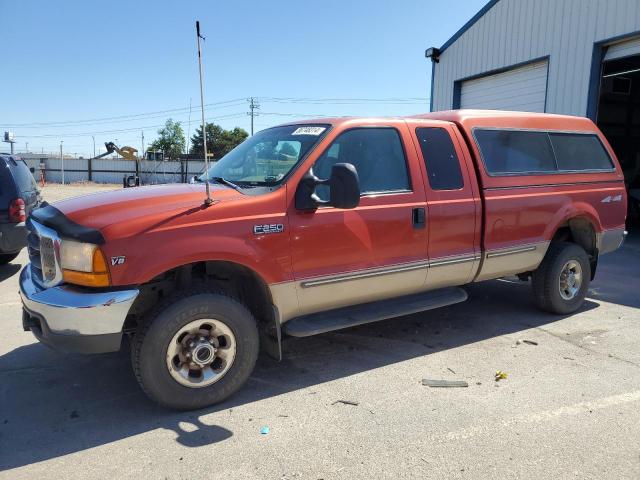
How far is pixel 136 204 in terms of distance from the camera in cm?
332

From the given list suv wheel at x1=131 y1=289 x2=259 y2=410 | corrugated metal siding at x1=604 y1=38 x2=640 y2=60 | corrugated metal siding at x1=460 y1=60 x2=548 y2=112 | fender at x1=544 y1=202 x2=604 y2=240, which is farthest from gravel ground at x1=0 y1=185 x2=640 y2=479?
corrugated metal siding at x1=460 y1=60 x2=548 y2=112

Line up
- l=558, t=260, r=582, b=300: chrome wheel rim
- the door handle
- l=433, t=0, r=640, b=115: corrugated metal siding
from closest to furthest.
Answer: the door handle → l=558, t=260, r=582, b=300: chrome wheel rim → l=433, t=0, r=640, b=115: corrugated metal siding

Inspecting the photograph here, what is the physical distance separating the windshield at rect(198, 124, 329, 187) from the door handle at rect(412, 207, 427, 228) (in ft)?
3.30

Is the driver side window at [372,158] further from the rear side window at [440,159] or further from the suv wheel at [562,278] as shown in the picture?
the suv wheel at [562,278]

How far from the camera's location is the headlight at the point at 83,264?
9.86 ft

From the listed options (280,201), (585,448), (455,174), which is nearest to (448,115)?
(455,174)

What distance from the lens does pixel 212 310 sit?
10.8 ft

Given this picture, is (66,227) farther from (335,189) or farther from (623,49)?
(623,49)

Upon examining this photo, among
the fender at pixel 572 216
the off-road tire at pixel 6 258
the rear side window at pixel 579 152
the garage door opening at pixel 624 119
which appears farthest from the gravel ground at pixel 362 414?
the garage door opening at pixel 624 119

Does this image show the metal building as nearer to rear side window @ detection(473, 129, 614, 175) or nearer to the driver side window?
rear side window @ detection(473, 129, 614, 175)

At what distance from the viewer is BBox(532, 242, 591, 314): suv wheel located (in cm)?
528

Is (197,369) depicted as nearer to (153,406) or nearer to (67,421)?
(153,406)

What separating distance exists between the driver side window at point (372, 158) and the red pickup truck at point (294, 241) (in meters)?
0.01

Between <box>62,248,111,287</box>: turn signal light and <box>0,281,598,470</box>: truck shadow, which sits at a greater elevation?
<box>62,248,111,287</box>: turn signal light
